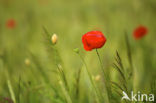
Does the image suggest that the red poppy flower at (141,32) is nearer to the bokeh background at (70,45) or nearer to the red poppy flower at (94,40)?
the bokeh background at (70,45)

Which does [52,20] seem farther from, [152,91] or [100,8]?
[152,91]

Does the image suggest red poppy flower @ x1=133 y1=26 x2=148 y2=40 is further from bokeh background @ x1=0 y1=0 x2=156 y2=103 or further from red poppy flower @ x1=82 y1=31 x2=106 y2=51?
red poppy flower @ x1=82 y1=31 x2=106 y2=51

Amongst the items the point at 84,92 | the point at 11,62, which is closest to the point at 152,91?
the point at 84,92

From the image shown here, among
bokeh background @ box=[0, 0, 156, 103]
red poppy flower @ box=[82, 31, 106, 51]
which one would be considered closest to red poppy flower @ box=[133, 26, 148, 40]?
bokeh background @ box=[0, 0, 156, 103]

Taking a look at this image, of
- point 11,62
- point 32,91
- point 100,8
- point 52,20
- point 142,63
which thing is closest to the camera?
point 32,91

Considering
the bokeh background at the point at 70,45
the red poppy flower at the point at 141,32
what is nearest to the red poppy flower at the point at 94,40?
the bokeh background at the point at 70,45

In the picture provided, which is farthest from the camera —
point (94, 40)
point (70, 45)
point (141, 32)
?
point (70, 45)

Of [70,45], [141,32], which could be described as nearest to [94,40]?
[141,32]

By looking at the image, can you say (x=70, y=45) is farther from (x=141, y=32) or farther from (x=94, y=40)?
(x=94, y=40)
